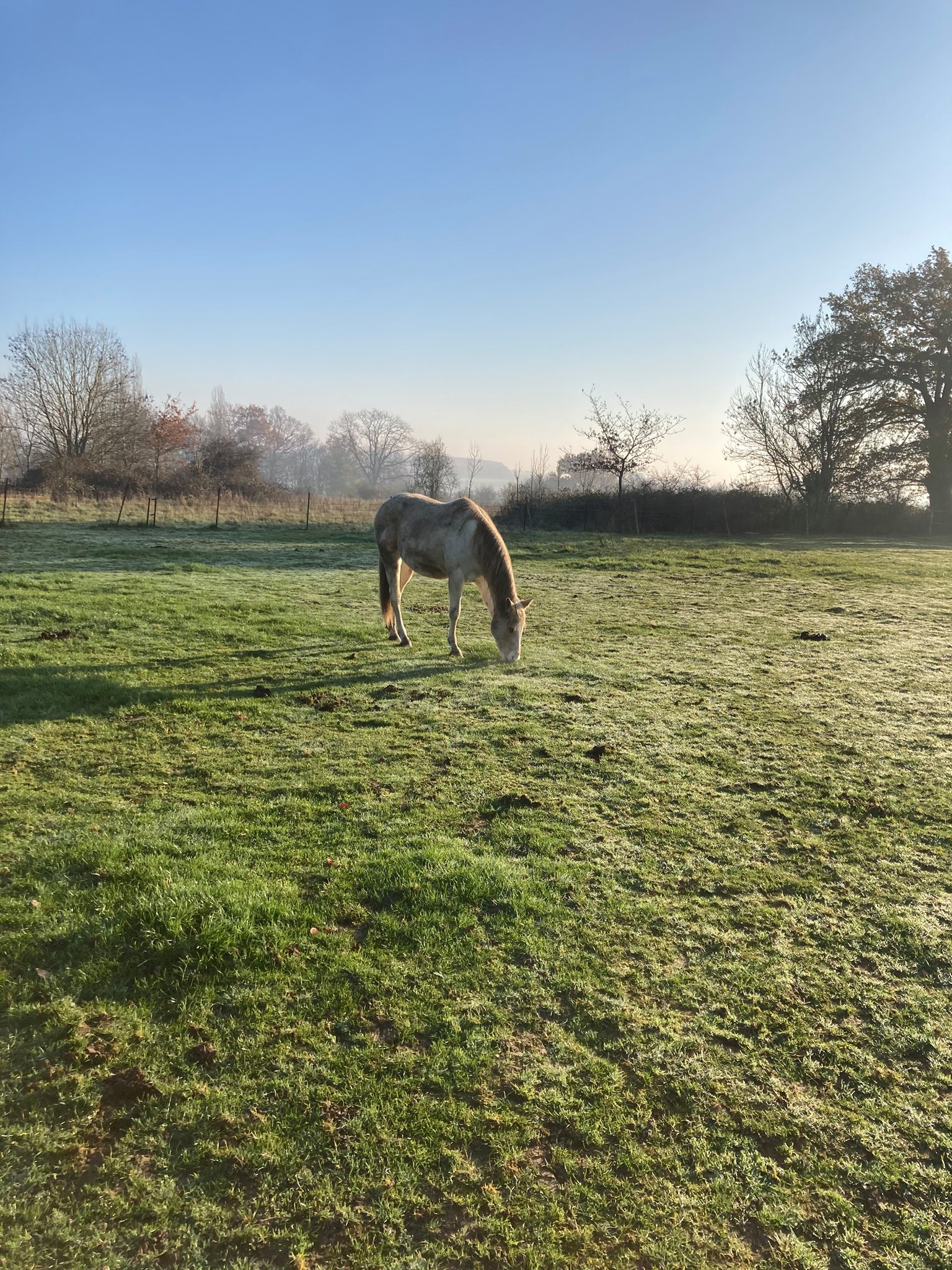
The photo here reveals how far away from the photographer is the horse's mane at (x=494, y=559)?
26.9ft

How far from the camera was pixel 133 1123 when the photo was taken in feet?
7.05

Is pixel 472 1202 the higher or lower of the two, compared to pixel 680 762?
lower

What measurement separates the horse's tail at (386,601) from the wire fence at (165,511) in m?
16.4

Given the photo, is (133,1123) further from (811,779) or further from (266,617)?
(266,617)

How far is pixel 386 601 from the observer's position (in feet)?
30.9

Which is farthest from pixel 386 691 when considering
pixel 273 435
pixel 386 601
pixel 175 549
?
pixel 273 435

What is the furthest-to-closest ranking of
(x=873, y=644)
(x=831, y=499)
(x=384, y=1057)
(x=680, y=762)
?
(x=831, y=499), (x=873, y=644), (x=680, y=762), (x=384, y=1057)

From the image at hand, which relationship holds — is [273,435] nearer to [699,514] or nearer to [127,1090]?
[699,514]

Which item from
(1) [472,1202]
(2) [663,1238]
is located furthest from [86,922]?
(2) [663,1238]

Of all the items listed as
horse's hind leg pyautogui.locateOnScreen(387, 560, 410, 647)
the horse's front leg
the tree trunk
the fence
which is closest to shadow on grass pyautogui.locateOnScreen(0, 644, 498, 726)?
the horse's front leg

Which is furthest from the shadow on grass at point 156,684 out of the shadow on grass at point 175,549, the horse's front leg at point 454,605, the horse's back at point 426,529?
the shadow on grass at point 175,549

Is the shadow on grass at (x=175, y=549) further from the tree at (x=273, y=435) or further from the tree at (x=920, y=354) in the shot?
the tree at (x=273, y=435)

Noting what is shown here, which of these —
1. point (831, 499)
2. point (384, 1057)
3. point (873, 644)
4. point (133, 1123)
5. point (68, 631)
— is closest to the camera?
point (133, 1123)

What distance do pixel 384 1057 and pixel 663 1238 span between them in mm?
1068
